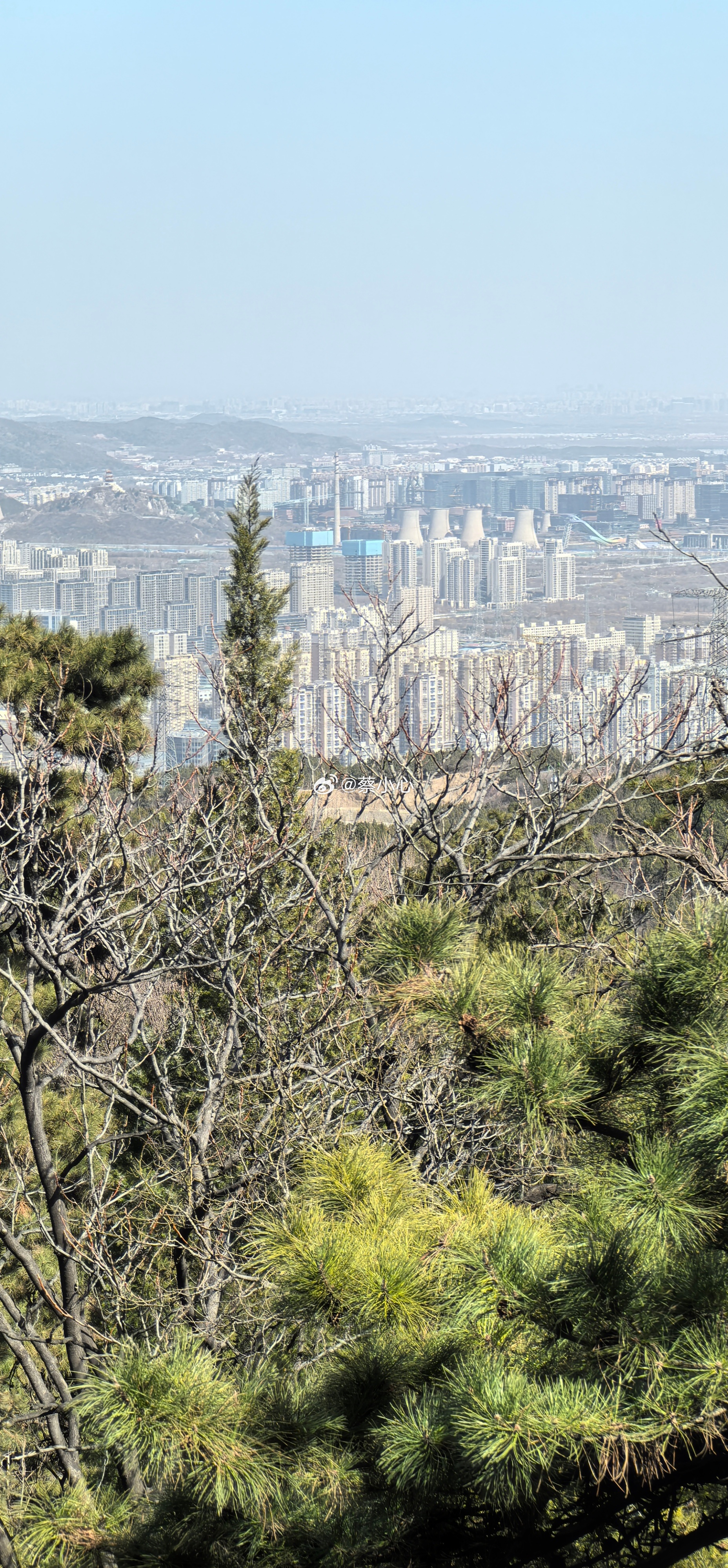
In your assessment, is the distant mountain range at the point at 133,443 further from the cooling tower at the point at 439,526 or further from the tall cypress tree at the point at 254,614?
the tall cypress tree at the point at 254,614

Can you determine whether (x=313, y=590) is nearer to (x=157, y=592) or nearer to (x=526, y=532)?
(x=157, y=592)

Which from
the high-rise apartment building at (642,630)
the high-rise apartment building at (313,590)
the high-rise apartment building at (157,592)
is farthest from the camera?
the high-rise apartment building at (157,592)

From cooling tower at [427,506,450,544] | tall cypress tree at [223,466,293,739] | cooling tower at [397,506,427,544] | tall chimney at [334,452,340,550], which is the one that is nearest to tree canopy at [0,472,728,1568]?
tall cypress tree at [223,466,293,739]

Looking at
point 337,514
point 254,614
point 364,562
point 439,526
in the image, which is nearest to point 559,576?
point 364,562

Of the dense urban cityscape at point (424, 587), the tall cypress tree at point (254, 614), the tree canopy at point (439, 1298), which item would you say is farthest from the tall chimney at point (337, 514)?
the tree canopy at point (439, 1298)

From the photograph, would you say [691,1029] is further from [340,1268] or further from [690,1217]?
[340,1268]

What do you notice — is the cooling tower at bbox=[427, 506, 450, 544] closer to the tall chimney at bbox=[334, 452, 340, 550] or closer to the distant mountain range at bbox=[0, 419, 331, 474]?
the tall chimney at bbox=[334, 452, 340, 550]
